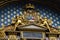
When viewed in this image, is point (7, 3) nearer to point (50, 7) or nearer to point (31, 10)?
point (31, 10)

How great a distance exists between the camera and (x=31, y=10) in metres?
11.3

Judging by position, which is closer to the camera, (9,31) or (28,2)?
(9,31)

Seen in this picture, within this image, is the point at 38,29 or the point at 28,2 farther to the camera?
the point at 28,2

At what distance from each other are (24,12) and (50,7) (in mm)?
1081

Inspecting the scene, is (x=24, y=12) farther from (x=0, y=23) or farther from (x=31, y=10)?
(x=0, y=23)

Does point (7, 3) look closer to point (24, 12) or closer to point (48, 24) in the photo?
point (24, 12)

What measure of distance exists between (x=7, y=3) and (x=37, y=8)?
1.15 m

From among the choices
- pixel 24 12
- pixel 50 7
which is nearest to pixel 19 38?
pixel 24 12

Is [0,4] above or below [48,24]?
above

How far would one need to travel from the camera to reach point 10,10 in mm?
11398

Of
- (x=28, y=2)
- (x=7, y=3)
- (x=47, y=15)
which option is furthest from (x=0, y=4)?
(x=47, y=15)

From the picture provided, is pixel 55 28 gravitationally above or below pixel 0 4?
below

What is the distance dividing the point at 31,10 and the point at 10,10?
782 mm

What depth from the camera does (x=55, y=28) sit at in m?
11.2
